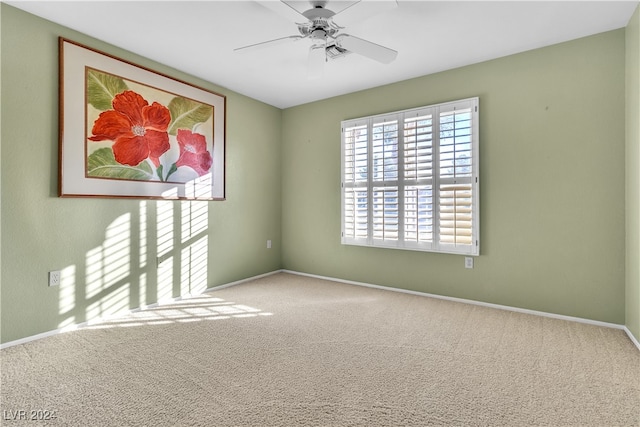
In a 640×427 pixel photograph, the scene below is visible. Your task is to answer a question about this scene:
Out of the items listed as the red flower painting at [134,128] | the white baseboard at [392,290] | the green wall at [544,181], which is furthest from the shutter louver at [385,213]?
the red flower painting at [134,128]

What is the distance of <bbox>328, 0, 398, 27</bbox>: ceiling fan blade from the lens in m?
1.92

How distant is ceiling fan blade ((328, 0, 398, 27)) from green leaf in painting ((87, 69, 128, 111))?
2.03m

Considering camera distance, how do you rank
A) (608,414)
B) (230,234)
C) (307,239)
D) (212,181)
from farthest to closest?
1. (307,239)
2. (230,234)
3. (212,181)
4. (608,414)

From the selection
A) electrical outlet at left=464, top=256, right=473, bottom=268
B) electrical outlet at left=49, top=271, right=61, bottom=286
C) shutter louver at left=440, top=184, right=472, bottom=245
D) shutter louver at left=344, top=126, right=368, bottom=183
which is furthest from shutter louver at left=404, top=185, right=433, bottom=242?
electrical outlet at left=49, top=271, right=61, bottom=286

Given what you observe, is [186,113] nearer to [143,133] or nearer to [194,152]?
[194,152]

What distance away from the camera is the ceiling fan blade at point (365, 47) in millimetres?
2312

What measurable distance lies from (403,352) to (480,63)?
288 centimetres

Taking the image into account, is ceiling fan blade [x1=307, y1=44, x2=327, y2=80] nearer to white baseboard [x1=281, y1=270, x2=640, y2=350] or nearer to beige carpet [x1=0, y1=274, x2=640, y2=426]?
beige carpet [x1=0, y1=274, x2=640, y2=426]

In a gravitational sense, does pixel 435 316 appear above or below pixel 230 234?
below

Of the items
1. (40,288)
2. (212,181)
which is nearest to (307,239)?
(212,181)

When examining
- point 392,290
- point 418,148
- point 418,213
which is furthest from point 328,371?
point 418,148

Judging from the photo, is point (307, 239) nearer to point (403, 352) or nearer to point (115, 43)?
point (403, 352)

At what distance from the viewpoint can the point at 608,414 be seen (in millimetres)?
1578

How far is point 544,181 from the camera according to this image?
291 centimetres
